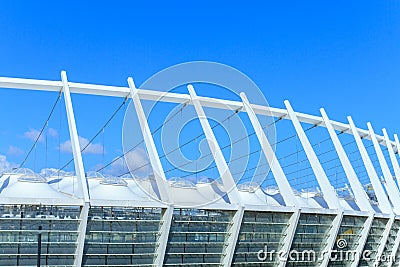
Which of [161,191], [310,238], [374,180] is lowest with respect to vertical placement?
[310,238]

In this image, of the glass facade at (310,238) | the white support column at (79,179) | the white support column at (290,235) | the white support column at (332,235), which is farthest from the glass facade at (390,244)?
the white support column at (79,179)

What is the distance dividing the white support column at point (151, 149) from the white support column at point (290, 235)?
23.9ft

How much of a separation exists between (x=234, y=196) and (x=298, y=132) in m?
8.38

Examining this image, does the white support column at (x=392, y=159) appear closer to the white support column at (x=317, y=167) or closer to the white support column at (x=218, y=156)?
the white support column at (x=317, y=167)

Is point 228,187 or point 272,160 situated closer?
point 228,187

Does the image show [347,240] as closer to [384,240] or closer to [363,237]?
[363,237]

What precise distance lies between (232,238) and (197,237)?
1.69 m

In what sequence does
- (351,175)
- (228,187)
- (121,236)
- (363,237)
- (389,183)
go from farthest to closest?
(389,183) → (351,175) → (363,237) → (228,187) → (121,236)

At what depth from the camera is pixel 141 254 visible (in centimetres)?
2372

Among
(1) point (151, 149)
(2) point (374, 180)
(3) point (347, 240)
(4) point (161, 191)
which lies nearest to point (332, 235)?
(3) point (347, 240)

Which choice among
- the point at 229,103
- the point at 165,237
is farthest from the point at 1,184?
the point at 229,103

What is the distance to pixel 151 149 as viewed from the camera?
80.1 ft

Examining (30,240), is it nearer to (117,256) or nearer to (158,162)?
(117,256)

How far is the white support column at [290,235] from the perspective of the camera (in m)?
26.3
